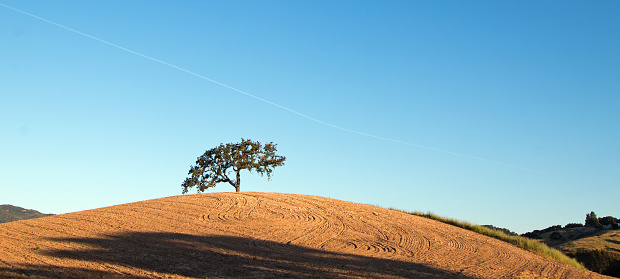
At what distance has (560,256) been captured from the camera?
25.6 metres

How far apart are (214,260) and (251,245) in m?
2.94

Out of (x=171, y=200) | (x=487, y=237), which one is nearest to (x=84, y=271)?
(x=171, y=200)

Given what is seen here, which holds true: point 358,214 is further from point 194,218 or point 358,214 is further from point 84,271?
point 84,271

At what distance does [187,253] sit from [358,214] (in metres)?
14.1

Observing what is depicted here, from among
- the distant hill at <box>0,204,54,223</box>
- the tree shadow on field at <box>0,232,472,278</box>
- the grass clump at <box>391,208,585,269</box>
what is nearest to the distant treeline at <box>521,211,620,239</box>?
the grass clump at <box>391,208,585,269</box>

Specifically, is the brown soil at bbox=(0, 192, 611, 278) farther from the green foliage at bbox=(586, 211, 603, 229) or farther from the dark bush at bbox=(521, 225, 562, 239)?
the green foliage at bbox=(586, 211, 603, 229)

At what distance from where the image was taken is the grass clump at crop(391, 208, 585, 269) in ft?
83.5

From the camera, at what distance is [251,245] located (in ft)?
66.6

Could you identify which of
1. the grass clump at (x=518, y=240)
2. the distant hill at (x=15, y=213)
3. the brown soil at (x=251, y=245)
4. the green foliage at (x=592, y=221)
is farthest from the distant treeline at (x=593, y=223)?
the distant hill at (x=15, y=213)

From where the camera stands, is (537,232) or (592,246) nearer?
(592,246)

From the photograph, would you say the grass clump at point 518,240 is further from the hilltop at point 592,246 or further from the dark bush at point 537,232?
Answer: the dark bush at point 537,232

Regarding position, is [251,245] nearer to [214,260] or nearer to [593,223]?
[214,260]

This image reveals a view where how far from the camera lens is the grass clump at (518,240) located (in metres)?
25.5

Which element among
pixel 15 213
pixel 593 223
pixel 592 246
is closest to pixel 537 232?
pixel 593 223
